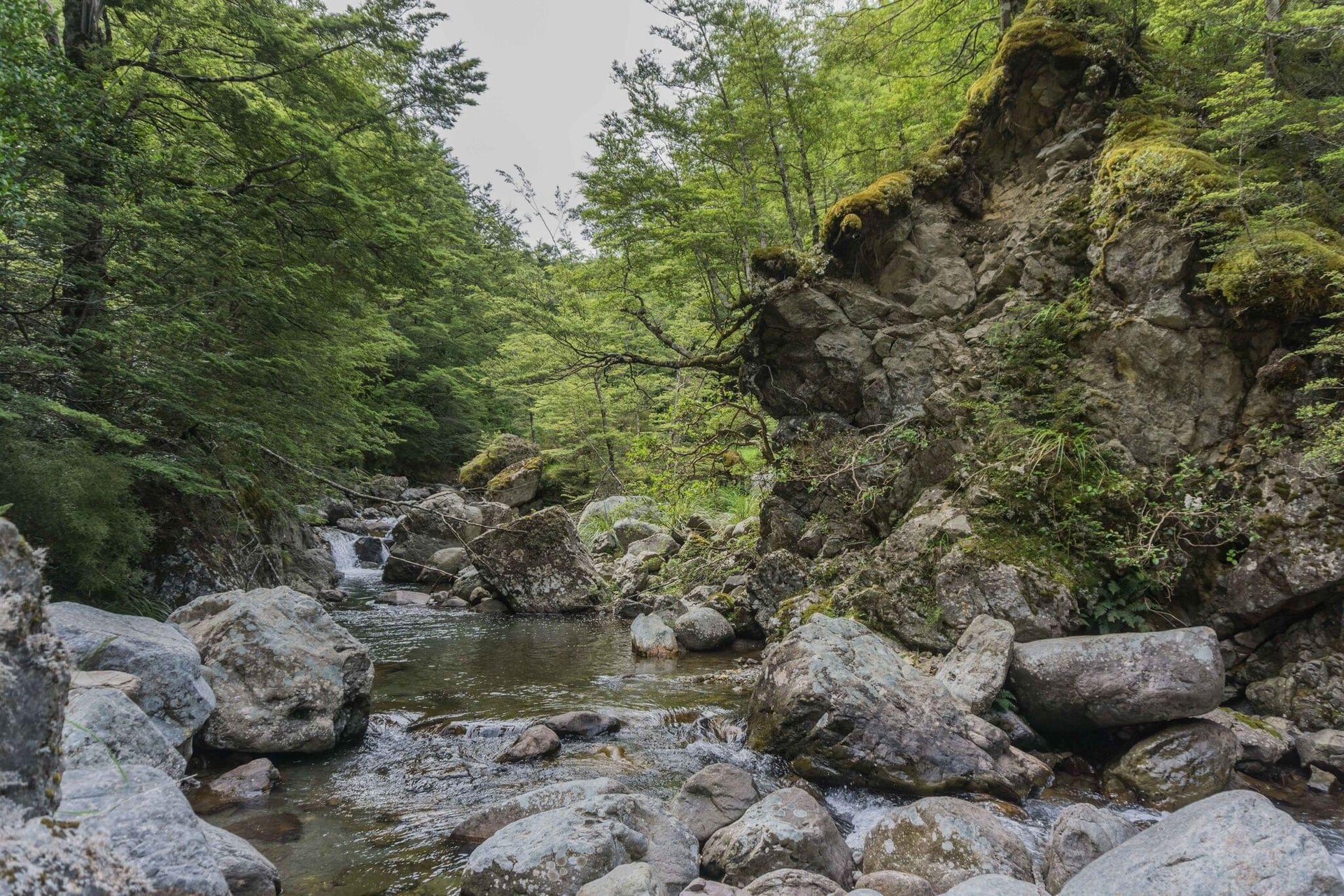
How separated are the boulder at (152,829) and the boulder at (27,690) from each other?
0.56 metres

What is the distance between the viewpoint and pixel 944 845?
391 centimetres

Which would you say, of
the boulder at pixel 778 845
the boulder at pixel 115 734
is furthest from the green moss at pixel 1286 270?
the boulder at pixel 115 734

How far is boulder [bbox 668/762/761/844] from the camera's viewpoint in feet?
14.5

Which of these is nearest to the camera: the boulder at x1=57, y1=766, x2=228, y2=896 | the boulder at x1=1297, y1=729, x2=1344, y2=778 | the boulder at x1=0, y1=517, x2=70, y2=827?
the boulder at x1=0, y1=517, x2=70, y2=827

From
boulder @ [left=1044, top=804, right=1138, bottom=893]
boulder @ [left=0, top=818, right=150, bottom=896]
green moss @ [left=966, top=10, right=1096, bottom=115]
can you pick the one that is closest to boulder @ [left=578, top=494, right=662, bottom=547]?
green moss @ [left=966, top=10, right=1096, bottom=115]

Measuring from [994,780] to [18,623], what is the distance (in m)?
5.46

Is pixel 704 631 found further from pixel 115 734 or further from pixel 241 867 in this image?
pixel 115 734

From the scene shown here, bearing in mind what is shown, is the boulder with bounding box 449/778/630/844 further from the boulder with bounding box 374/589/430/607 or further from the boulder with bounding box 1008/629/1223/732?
the boulder with bounding box 374/589/430/607

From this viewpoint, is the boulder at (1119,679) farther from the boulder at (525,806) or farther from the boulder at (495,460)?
the boulder at (495,460)

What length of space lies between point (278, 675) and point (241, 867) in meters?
2.49

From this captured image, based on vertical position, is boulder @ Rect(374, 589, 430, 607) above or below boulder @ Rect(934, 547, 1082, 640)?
below

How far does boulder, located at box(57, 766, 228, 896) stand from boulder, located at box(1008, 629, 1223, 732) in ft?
18.3

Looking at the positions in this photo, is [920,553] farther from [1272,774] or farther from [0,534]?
[0,534]

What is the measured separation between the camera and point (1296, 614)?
17.6 feet
